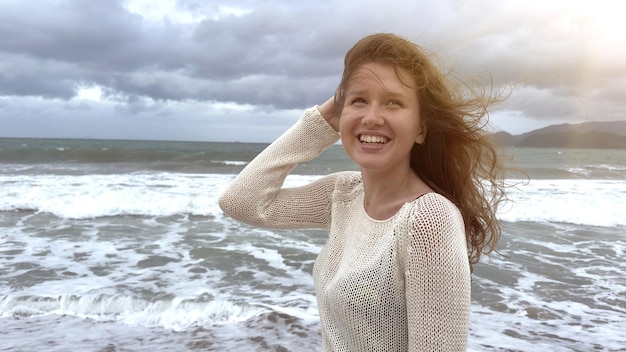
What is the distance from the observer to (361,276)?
4.01 ft

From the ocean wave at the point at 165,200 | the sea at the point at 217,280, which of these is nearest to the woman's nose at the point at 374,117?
the sea at the point at 217,280

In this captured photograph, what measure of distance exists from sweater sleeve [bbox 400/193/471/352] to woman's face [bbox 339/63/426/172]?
0.25 meters

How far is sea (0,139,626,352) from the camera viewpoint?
14.9 feet

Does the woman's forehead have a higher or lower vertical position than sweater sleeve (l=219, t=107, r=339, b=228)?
higher

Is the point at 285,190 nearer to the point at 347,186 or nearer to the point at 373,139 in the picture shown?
the point at 347,186

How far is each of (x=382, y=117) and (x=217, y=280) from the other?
5230 millimetres

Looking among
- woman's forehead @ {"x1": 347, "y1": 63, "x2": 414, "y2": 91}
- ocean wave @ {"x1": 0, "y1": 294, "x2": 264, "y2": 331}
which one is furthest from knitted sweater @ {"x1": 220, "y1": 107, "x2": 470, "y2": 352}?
ocean wave @ {"x1": 0, "y1": 294, "x2": 264, "y2": 331}

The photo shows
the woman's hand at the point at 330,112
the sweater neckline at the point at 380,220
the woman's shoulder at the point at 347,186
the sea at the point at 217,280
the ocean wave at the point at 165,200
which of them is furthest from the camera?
the ocean wave at the point at 165,200

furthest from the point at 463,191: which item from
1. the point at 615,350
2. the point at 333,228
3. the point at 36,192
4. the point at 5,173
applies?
the point at 5,173

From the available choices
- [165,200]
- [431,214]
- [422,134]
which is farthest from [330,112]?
[165,200]

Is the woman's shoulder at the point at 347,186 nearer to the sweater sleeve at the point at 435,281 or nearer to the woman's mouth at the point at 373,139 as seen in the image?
the woman's mouth at the point at 373,139

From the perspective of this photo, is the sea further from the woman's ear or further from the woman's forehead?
the woman's forehead

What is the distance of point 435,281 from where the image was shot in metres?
1.08

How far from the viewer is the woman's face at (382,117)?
1294 mm
